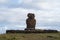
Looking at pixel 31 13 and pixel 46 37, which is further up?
pixel 31 13

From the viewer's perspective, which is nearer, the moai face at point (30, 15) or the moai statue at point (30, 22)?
the moai face at point (30, 15)

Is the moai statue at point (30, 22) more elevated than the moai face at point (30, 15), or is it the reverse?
the moai face at point (30, 15)

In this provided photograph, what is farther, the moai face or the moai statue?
the moai statue

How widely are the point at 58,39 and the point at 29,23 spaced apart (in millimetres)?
11152

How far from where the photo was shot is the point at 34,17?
110ft

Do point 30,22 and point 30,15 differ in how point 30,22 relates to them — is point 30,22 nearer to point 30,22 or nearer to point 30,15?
point 30,22

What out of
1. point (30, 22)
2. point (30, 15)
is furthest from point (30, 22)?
point (30, 15)

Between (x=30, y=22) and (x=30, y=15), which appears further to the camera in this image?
A: (x=30, y=22)

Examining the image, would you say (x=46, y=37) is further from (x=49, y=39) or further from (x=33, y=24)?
(x=33, y=24)

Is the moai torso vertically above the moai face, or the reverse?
the moai face

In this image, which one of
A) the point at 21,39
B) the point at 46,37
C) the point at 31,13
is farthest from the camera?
the point at 31,13

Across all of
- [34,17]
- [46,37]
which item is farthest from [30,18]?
[46,37]

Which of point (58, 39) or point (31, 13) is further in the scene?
point (31, 13)

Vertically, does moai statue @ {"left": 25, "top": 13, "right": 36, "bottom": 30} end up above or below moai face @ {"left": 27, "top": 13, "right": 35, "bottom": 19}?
below
